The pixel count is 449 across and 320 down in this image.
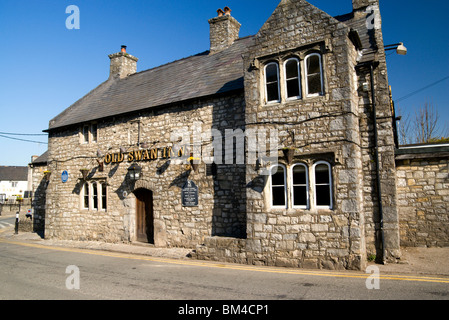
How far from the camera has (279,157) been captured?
8859 mm

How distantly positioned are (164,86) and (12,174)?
6347 cm

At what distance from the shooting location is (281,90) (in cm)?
914

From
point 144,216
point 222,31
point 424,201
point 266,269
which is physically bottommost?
point 266,269

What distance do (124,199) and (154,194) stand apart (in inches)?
70.6

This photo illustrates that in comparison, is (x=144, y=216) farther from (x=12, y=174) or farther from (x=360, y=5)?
(x=12, y=174)

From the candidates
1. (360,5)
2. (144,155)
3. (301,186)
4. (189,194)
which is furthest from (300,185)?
(360,5)

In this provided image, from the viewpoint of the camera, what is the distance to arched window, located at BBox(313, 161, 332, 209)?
835cm

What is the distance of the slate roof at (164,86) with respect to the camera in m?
12.4

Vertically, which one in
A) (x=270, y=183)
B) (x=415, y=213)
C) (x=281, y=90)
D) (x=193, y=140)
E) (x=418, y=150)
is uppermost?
(x=281, y=90)

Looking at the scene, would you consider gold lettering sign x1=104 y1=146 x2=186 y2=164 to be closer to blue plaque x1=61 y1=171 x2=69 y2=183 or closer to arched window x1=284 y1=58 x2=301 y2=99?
blue plaque x1=61 y1=171 x2=69 y2=183

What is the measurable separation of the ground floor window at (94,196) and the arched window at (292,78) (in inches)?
382

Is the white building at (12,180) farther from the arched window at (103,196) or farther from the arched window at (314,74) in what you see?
the arched window at (314,74)
